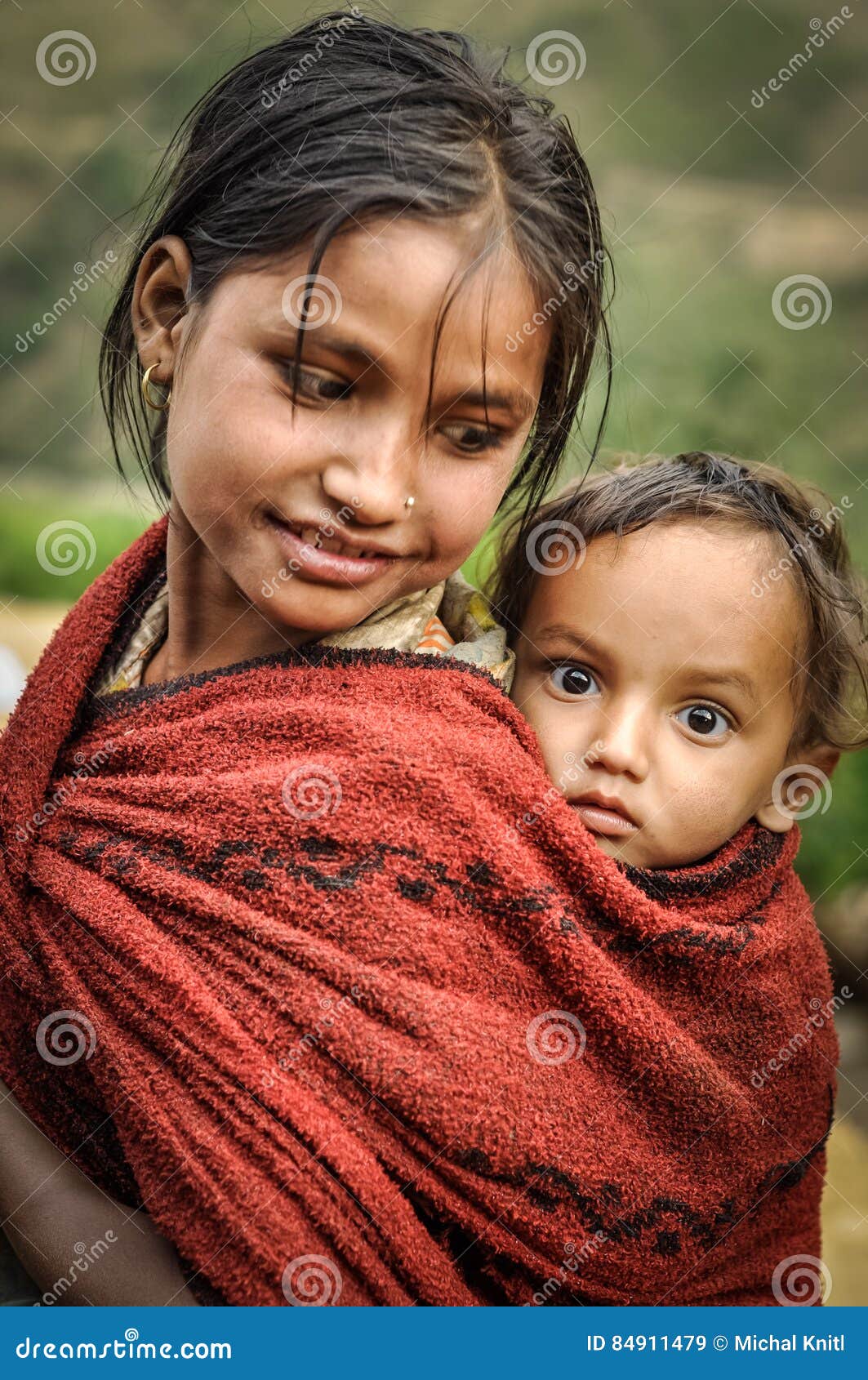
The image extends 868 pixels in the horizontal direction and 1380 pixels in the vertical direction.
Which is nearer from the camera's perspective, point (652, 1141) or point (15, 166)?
point (652, 1141)

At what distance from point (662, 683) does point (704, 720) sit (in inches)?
2.9

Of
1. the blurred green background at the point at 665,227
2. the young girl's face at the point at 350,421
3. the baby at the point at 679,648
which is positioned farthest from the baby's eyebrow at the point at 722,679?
the blurred green background at the point at 665,227

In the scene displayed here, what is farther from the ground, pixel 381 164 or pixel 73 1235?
pixel 381 164

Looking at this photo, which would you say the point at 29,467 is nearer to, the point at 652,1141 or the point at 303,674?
the point at 303,674

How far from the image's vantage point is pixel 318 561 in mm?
1041

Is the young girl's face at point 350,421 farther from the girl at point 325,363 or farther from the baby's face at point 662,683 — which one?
the baby's face at point 662,683

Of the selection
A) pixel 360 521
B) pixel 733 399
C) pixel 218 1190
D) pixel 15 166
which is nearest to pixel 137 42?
pixel 15 166

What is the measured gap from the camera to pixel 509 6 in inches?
110

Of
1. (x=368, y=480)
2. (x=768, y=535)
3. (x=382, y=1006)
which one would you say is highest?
(x=768, y=535)

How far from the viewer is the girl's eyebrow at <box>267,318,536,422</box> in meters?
0.96

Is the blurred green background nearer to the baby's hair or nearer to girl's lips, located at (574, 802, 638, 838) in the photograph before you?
the baby's hair

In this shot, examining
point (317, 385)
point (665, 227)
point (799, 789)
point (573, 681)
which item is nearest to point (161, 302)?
point (317, 385)

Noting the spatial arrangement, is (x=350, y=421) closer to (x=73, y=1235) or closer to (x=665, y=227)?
(x=73, y=1235)

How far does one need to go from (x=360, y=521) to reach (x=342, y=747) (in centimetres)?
20
